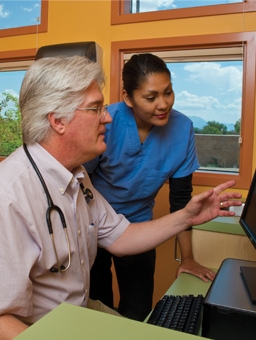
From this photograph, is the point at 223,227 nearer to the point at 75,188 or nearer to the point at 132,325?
the point at 75,188

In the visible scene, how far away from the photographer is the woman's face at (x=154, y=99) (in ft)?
4.62

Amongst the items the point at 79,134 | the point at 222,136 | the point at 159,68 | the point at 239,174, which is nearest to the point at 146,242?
the point at 79,134

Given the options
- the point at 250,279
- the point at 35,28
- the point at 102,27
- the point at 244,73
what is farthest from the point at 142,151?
the point at 35,28

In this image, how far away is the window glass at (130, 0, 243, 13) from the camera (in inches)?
81.0

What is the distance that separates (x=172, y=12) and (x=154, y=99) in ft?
3.09

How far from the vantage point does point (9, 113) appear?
9.43 ft

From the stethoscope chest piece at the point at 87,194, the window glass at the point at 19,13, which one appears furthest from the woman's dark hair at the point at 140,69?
the window glass at the point at 19,13

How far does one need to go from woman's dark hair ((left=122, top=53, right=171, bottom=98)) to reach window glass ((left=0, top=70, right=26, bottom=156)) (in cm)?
160

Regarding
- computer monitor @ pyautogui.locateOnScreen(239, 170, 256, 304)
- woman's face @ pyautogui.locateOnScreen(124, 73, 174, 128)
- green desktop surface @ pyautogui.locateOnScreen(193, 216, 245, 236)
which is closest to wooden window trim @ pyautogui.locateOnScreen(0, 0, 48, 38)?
woman's face @ pyautogui.locateOnScreen(124, 73, 174, 128)

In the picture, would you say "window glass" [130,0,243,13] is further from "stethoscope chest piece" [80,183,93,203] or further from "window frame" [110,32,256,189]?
"stethoscope chest piece" [80,183,93,203]

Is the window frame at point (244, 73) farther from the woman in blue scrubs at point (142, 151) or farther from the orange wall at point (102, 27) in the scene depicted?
the woman in blue scrubs at point (142, 151)

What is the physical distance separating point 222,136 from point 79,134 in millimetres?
1321

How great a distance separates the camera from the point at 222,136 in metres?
2.14

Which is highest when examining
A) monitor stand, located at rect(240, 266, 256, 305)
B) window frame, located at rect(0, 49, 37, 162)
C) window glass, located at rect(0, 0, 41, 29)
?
window glass, located at rect(0, 0, 41, 29)
